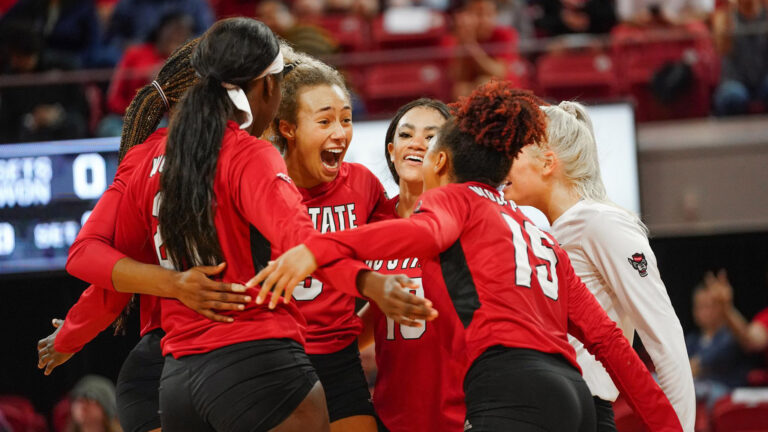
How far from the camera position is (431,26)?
7816mm

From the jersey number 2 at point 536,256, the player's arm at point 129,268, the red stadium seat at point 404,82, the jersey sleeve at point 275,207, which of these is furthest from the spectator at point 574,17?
the jersey sleeve at point 275,207

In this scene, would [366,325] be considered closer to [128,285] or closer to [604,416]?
[604,416]

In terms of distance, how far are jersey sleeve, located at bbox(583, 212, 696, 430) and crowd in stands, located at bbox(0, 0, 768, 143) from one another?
12.1ft

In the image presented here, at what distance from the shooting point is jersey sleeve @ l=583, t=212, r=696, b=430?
9.80 feet

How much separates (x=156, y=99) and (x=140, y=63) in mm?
4638

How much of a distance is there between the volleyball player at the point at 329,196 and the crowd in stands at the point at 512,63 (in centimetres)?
335

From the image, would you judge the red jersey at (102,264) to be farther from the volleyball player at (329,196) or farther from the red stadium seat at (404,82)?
the red stadium seat at (404,82)

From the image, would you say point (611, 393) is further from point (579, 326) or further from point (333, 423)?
point (333, 423)

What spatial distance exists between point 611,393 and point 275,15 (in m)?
5.81

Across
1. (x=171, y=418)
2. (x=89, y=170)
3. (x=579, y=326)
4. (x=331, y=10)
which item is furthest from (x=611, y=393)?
(x=331, y=10)

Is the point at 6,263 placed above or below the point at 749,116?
below

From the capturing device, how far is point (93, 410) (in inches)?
265

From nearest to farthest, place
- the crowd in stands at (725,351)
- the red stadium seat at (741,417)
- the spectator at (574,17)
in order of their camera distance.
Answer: the red stadium seat at (741,417) < the crowd in stands at (725,351) < the spectator at (574,17)

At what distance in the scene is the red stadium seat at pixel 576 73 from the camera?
672cm
